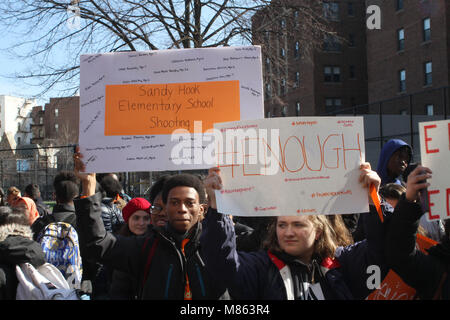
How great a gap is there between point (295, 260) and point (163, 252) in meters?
0.73

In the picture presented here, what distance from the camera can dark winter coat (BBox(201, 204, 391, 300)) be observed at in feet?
7.69

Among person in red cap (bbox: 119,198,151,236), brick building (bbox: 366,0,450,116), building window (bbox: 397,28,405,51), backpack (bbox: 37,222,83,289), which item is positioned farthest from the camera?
building window (bbox: 397,28,405,51)

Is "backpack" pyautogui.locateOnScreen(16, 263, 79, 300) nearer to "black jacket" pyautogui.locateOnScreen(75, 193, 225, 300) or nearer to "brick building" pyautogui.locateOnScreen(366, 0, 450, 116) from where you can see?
"black jacket" pyautogui.locateOnScreen(75, 193, 225, 300)

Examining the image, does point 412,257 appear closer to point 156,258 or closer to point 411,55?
point 156,258

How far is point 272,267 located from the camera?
2.44 metres

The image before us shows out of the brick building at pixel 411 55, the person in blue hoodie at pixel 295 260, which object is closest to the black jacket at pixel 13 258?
the person in blue hoodie at pixel 295 260

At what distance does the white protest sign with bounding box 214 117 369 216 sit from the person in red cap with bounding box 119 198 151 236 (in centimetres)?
153

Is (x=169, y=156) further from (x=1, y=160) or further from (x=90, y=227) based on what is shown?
(x=1, y=160)

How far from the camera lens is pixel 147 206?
3846mm

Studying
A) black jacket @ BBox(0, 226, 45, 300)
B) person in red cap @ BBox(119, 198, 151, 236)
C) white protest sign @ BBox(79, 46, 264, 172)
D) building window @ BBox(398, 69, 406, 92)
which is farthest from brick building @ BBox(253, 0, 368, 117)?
black jacket @ BBox(0, 226, 45, 300)

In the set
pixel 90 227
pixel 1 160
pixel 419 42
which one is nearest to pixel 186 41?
pixel 1 160

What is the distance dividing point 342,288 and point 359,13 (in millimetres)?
36531

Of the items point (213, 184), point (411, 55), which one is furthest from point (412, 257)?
point (411, 55)

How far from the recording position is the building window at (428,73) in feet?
87.8
